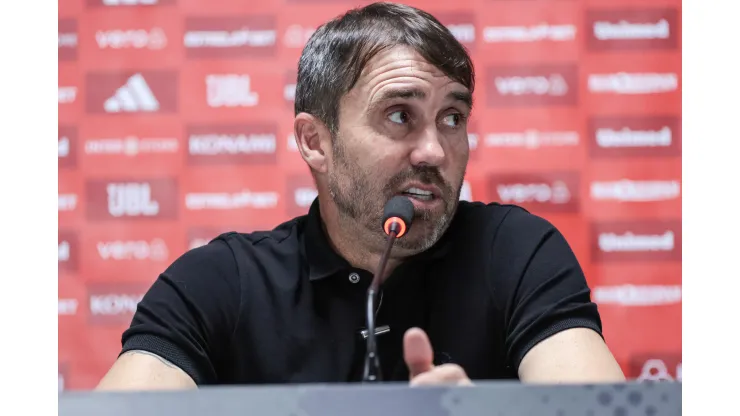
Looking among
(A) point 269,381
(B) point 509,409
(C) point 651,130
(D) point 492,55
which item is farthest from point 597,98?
(B) point 509,409

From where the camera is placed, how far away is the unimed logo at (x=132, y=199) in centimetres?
224

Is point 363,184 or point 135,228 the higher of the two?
point 363,184

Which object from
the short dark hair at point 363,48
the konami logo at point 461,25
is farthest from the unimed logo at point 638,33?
the short dark hair at point 363,48

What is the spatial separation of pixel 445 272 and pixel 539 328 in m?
0.25

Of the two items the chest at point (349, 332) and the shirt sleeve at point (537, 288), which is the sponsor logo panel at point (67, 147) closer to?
the chest at point (349, 332)

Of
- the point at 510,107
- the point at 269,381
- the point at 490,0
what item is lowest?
the point at 269,381

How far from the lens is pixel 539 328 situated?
4.28 feet

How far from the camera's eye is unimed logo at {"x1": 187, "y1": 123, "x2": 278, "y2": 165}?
225cm

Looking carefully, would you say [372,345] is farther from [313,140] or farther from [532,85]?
[532,85]

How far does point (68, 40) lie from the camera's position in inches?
89.9

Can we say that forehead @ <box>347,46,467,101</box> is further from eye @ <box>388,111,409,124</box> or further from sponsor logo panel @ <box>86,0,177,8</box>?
sponsor logo panel @ <box>86,0,177,8</box>

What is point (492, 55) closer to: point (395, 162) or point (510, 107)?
point (510, 107)

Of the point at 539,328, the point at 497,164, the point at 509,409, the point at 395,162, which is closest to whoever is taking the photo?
the point at 509,409

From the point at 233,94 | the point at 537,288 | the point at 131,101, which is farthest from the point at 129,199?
the point at 537,288
